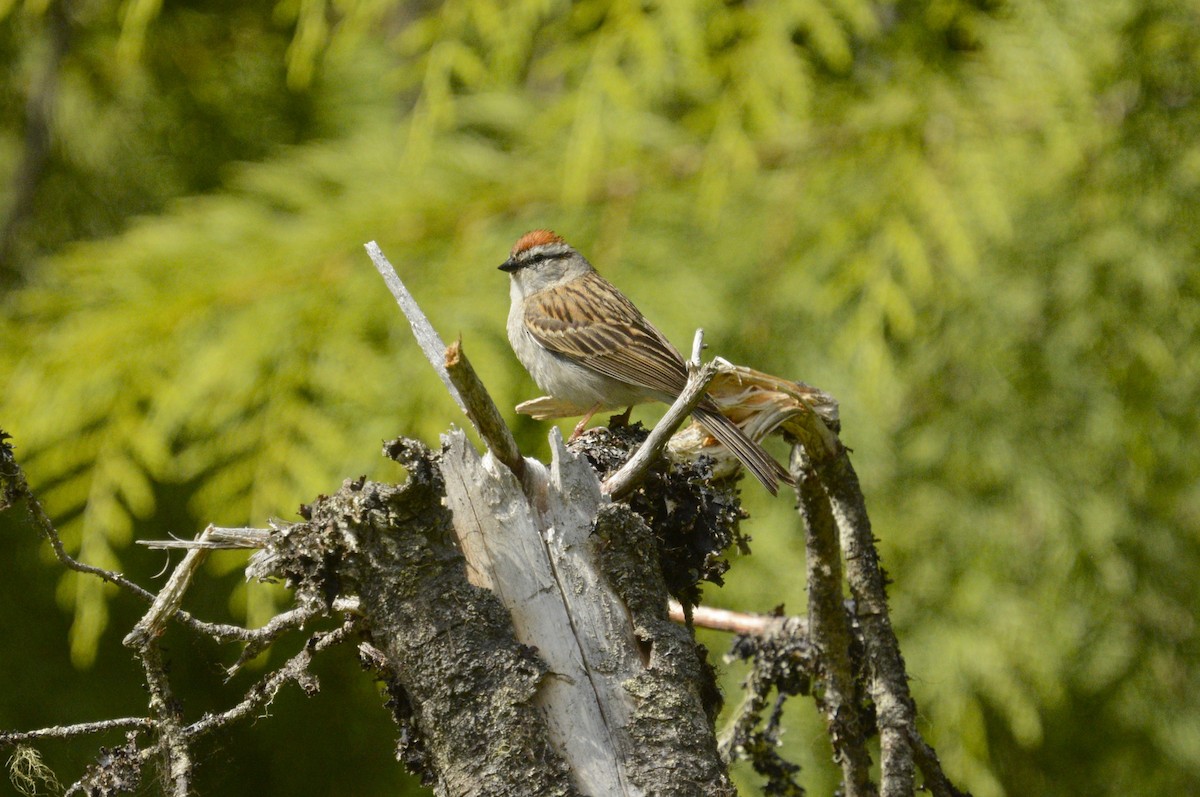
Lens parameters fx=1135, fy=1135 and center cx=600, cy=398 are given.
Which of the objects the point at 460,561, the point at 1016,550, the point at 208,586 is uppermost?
the point at 208,586

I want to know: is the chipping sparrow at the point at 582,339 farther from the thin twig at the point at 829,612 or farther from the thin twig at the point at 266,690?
the thin twig at the point at 266,690

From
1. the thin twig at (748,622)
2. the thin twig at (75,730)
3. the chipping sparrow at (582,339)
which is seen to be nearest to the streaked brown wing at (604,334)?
the chipping sparrow at (582,339)

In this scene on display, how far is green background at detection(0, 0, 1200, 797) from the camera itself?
383 centimetres

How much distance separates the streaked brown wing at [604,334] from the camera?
310 cm

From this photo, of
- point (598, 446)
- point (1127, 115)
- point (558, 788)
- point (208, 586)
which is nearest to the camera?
point (558, 788)

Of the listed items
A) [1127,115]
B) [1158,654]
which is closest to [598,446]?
[1127,115]

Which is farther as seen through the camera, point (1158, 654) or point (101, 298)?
point (1158, 654)

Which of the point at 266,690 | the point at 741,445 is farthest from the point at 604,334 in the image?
the point at 266,690

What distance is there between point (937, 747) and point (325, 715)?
242cm

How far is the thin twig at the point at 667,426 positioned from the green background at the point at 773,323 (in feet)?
6.90

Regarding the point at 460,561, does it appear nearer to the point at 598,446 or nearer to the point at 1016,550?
the point at 598,446

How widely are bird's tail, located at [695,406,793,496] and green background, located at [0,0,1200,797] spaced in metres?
1.76

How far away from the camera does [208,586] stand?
461 cm

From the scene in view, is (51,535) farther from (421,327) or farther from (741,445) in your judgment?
(741,445)
